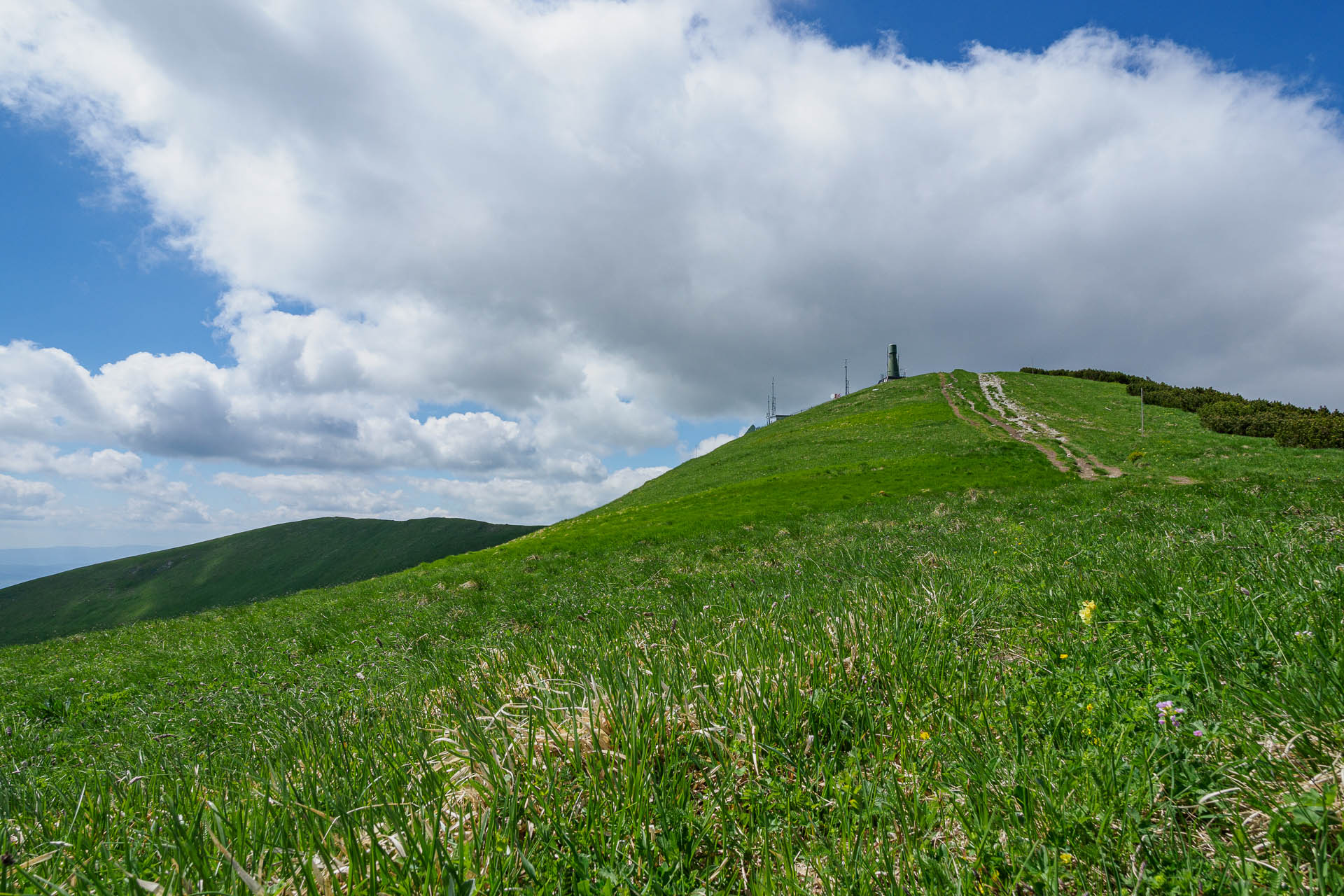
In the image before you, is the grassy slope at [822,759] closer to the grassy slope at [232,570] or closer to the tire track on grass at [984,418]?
the tire track on grass at [984,418]

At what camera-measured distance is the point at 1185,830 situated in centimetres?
208

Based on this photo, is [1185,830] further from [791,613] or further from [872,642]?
[791,613]

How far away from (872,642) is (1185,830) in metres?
1.83

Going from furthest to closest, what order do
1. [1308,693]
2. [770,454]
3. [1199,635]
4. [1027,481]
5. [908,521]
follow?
[770,454], [1027,481], [908,521], [1199,635], [1308,693]

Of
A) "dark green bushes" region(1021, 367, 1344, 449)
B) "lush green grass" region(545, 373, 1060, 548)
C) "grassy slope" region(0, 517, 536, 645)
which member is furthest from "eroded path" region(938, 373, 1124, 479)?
"grassy slope" region(0, 517, 536, 645)

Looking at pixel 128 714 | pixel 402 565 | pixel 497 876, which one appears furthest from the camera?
pixel 402 565

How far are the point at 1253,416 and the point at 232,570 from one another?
19401 cm

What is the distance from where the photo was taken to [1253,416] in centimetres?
4925

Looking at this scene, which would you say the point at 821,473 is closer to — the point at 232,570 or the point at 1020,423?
the point at 1020,423

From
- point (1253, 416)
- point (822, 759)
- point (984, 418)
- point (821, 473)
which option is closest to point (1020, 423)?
point (984, 418)

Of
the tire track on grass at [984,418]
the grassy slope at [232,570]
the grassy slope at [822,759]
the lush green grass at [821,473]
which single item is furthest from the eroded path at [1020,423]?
the grassy slope at [232,570]

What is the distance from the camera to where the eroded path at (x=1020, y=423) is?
4253cm

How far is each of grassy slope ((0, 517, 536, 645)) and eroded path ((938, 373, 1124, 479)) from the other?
112 meters

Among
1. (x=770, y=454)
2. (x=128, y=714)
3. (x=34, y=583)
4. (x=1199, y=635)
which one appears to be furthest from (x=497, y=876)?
(x=34, y=583)
